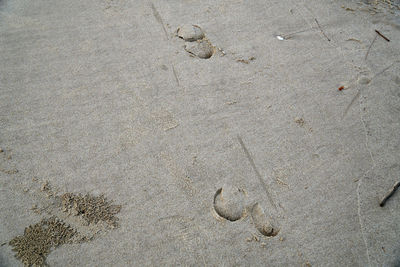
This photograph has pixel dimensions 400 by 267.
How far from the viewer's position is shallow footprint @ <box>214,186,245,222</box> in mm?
1265

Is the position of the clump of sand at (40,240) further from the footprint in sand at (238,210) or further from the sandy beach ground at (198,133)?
the footprint in sand at (238,210)

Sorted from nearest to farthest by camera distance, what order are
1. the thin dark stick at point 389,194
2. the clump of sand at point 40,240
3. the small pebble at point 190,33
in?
the clump of sand at point 40,240 → the thin dark stick at point 389,194 → the small pebble at point 190,33

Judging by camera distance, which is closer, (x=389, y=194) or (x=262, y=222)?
(x=262, y=222)

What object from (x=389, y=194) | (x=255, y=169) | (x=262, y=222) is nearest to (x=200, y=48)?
(x=255, y=169)

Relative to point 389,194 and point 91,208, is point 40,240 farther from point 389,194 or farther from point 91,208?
point 389,194

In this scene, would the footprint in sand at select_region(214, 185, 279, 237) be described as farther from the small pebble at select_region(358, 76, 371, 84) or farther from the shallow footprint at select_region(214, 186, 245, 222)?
the small pebble at select_region(358, 76, 371, 84)

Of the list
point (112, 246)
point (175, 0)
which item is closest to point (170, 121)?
point (112, 246)

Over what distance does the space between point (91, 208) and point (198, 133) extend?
1.98 feet

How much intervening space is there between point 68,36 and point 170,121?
920mm

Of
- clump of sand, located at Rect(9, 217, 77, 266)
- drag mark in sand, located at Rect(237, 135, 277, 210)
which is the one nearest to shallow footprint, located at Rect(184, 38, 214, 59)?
drag mark in sand, located at Rect(237, 135, 277, 210)

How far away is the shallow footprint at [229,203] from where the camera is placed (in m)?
1.26

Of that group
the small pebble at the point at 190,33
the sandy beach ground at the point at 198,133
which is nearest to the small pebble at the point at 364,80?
the sandy beach ground at the point at 198,133

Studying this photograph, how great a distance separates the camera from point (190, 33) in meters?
1.90

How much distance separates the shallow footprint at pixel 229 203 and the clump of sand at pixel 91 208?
1.39ft
